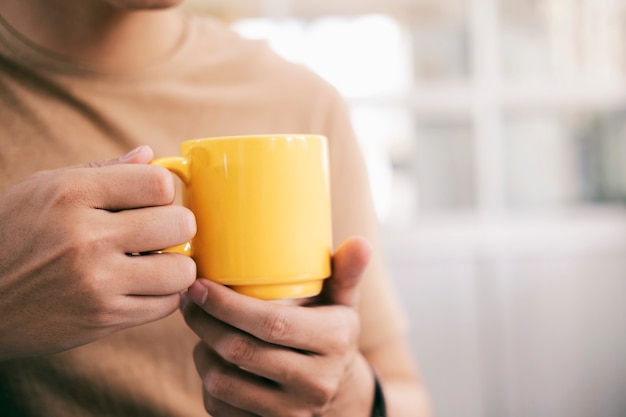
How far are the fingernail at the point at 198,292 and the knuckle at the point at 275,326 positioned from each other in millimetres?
59

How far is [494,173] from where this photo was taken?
258 centimetres

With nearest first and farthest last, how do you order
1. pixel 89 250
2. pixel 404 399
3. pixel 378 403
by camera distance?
1. pixel 89 250
2. pixel 378 403
3. pixel 404 399

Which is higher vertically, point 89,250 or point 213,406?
point 89,250

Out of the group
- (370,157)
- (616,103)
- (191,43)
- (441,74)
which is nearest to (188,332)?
(191,43)

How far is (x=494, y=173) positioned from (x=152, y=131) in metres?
1.98

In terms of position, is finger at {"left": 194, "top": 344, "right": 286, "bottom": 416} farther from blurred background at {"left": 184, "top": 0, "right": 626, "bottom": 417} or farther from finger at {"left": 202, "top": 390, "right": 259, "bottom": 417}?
blurred background at {"left": 184, "top": 0, "right": 626, "bottom": 417}

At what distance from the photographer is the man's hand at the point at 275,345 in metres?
0.56

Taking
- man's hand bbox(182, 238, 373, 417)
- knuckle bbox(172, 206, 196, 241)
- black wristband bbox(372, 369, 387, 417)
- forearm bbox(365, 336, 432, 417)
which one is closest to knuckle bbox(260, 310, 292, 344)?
man's hand bbox(182, 238, 373, 417)

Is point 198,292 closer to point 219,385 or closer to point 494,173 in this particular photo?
point 219,385

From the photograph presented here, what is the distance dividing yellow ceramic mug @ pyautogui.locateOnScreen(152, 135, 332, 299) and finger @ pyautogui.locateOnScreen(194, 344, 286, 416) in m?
0.10

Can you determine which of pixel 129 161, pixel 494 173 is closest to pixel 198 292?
pixel 129 161

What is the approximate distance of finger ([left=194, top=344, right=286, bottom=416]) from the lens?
0.62 metres

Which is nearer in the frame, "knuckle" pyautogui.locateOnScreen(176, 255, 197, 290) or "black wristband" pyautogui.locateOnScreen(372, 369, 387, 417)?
"knuckle" pyautogui.locateOnScreen(176, 255, 197, 290)

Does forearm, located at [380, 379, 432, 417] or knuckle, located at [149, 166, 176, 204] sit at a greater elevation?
knuckle, located at [149, 166, 176, 204]
